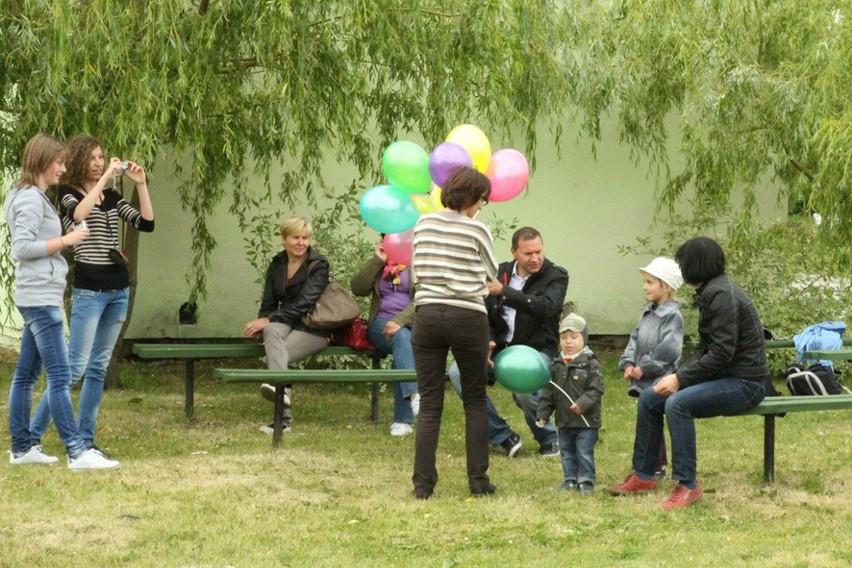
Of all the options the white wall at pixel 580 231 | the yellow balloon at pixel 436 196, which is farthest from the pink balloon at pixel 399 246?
Answer: the white wall at pixel 580 231

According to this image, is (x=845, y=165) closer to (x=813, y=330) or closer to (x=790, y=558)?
(x=813, y=330)

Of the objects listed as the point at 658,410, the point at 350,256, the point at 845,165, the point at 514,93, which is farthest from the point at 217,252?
the point at 658,410

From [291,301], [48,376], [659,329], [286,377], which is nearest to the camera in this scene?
[659,329]

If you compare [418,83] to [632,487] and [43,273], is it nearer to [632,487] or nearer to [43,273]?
[43,273]

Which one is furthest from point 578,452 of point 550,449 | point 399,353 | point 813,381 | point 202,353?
point 813,381

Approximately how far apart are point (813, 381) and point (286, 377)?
14.3ft

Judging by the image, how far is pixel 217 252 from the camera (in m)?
13.3

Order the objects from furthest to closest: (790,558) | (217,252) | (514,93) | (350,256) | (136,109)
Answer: (217,252)
(350,256)
(514,93)
(136,109)
(790,558)

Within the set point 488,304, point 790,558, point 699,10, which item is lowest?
point 790,558

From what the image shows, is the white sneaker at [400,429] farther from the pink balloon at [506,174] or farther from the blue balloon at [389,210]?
the pink balloon at [506,174]

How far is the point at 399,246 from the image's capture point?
8375 millimetres

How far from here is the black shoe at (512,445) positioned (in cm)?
837

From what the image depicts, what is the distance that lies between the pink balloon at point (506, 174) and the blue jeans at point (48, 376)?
2678 mm

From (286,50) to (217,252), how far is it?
447cm
